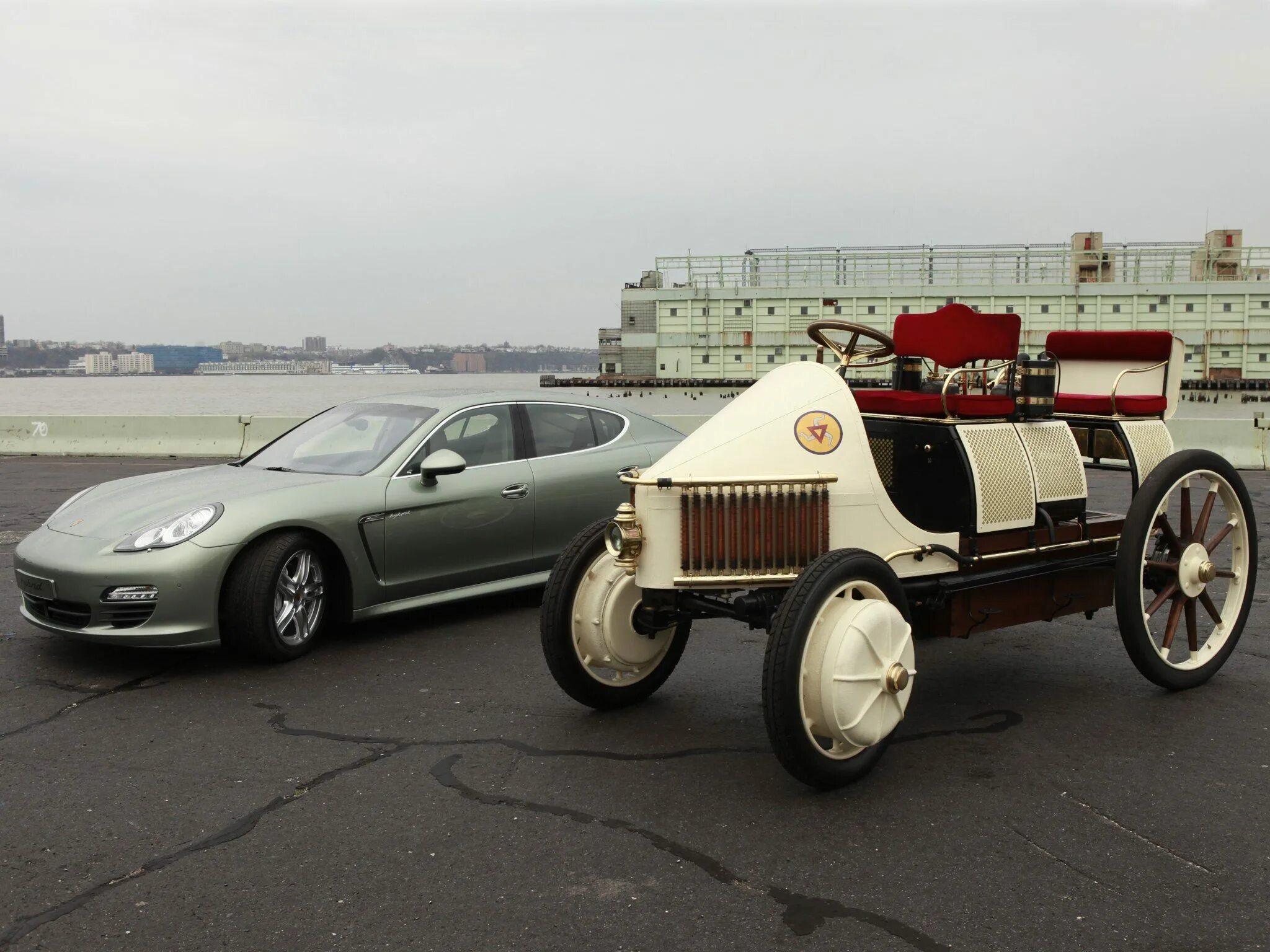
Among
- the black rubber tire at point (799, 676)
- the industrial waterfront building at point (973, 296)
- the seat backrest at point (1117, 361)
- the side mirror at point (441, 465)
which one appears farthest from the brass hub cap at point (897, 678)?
the industrial waterfront building at point (973, 296)

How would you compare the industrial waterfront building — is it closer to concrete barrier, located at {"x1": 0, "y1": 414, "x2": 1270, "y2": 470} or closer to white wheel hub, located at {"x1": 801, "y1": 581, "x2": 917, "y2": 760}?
concrete barrier, located at {"x1": 0, "y1": 414, "x2": 1270, "y2": 470}

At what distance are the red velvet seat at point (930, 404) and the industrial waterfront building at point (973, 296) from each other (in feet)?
242

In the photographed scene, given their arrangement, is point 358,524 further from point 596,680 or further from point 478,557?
point 596,680

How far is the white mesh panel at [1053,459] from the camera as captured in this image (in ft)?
16.5

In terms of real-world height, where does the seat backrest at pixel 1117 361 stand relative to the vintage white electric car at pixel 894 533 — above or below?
above

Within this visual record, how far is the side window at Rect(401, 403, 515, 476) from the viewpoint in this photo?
22.2ft

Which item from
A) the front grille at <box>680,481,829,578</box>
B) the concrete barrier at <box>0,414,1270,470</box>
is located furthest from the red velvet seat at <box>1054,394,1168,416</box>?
the concrete barrier at <box>0,414,1270,470</box>

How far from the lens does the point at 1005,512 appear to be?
15.8 ft

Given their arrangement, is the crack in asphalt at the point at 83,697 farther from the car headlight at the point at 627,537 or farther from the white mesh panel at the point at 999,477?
the white mesh panel at the point at 999,477

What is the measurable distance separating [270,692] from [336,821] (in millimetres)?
1722

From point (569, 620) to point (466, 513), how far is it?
2133mm

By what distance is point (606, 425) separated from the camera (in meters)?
7.65

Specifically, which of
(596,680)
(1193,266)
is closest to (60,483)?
(596,680)

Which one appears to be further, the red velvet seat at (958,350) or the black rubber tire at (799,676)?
the red velvet seat at (958,350)
